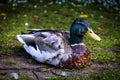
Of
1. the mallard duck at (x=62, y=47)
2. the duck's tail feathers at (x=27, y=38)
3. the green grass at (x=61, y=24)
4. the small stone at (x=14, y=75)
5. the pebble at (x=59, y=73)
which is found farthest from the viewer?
the green grass at (x=61, y=24)

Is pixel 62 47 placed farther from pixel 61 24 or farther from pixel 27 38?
pixel 61 24

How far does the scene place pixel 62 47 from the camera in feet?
21.6

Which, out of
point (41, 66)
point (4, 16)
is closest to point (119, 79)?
point (41, 66)

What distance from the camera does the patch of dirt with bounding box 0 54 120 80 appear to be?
6.44 metres

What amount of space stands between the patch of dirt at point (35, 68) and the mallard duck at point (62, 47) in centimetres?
→ 10

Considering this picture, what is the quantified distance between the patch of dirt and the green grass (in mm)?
208

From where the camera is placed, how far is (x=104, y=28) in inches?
379

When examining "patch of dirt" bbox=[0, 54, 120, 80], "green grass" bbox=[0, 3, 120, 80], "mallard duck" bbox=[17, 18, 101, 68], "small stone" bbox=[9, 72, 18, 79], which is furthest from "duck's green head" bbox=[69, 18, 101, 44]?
"small stone" bbox=[9, 72, 18, 79]

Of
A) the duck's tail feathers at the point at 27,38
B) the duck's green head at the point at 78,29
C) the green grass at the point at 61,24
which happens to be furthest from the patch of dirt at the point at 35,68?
the duck's green head at the point at 78,29

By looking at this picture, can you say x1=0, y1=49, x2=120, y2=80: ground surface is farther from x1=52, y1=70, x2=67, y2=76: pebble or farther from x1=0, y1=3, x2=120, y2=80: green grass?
x1=0, y1=3, x2=120, y2=80: green grass

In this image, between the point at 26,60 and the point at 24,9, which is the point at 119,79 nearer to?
the point at 26,60

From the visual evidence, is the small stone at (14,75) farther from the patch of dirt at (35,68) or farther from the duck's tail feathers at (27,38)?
the duck's tail feathers at (27,38)

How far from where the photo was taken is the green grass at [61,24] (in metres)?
7.48

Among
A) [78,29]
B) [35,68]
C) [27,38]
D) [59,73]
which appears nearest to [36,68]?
[35,68]
